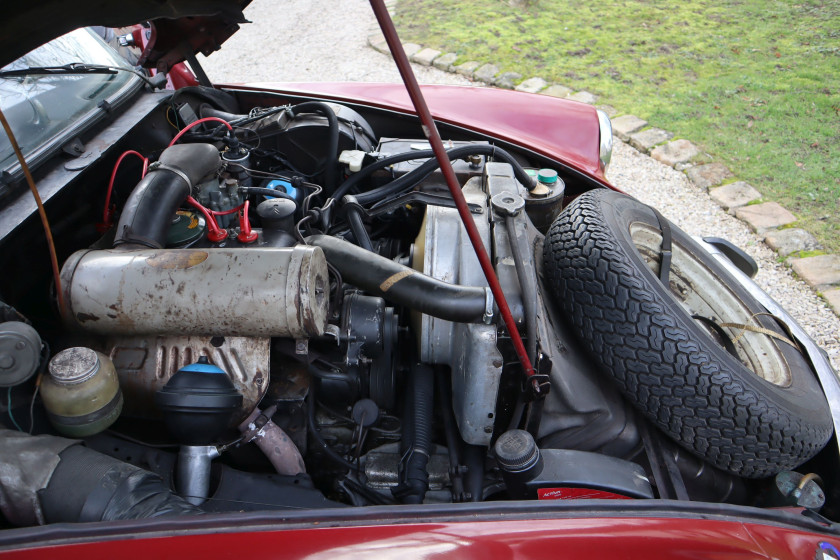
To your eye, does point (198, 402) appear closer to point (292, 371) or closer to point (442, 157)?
point (292, 371)

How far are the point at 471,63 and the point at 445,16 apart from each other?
1.56 metres

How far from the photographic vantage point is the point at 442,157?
111 cm

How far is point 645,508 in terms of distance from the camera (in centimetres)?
A: 113

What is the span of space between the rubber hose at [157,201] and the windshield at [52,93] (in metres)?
0.40

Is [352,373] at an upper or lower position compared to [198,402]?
lower

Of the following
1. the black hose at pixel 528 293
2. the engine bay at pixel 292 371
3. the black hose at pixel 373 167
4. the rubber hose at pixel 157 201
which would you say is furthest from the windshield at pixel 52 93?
the black hose at pixel 528 293

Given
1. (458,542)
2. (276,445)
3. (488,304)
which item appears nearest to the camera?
(458,542)

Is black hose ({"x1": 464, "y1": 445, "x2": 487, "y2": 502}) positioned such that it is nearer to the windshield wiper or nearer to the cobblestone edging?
the windshield wiper

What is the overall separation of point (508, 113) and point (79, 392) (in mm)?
2118

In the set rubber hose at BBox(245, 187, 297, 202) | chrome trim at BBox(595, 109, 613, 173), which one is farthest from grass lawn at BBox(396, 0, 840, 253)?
rubber hose at BBox(245, 187, 297, 202)

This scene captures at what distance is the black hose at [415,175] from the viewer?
80.0 inches

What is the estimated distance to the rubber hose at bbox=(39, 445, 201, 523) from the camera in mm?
1145

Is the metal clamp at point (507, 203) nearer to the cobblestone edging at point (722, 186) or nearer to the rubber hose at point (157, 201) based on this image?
the rubber hose at point (157, 201)

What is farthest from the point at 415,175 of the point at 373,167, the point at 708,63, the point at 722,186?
the point at 708,63
